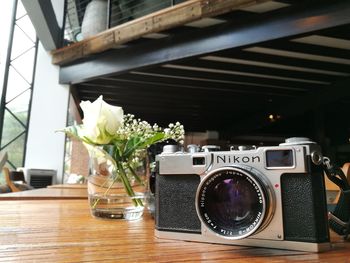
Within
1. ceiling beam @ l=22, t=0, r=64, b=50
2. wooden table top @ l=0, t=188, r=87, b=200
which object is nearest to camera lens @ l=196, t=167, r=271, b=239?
wooden table top @ l=0, t=188, r=87, b=200

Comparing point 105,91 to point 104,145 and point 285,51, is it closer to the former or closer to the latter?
point 285,51

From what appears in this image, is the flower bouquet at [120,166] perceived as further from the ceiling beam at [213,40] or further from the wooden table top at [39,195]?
the ceiling beam at [213,40]

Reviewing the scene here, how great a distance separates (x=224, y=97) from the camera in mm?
4078

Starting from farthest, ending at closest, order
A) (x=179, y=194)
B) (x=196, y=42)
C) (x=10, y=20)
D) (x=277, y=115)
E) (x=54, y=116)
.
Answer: (x=277, y=115) → (x=10, y=20) → (x=54, y=116) → (x=196, y=42) → (x=179, y=194)

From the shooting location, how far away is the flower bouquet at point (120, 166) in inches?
24.9

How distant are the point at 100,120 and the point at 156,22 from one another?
5.95 feet

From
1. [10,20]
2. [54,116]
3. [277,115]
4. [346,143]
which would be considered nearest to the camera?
[54,116]

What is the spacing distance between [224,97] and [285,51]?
1.50 meters

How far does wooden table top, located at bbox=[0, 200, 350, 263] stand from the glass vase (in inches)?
3.4

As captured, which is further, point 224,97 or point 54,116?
point 224,97

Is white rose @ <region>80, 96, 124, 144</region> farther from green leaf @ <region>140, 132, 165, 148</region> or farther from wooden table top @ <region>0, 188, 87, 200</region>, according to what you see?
wooden table top @ <region>0, 188, 87, 200</region>

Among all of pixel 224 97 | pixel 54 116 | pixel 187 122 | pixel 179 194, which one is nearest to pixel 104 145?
pixel 179 194

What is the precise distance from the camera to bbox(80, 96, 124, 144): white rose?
0.59m

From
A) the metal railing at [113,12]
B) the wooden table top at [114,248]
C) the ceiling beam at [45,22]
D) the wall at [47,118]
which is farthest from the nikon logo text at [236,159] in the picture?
the wall at [47,118]
